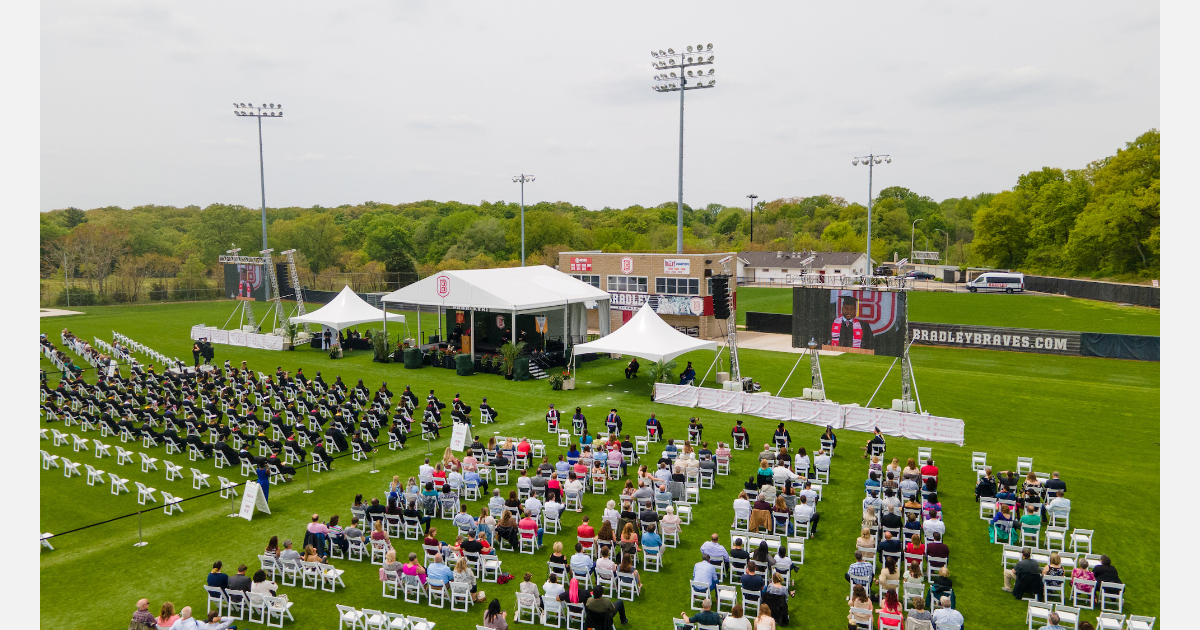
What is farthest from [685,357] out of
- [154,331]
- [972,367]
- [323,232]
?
[323,232]

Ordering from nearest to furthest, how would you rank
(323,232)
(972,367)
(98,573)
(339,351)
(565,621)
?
(565,621)
(98,573)
(972,367)
(339,351)
(323,232)

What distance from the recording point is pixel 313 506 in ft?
51.6

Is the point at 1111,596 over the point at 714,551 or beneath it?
beneath

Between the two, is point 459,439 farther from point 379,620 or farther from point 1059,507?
point 1059,507

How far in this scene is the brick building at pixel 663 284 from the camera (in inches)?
1524

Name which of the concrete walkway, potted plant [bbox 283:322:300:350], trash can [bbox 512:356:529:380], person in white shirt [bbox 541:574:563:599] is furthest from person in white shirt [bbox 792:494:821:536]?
the concrete walkway

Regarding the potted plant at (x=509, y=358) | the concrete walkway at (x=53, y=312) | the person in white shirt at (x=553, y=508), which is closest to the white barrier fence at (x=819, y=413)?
the potted plant at (x=509, y=358)

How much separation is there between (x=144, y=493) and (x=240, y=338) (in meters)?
24.9

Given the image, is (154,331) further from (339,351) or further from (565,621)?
(565,621)

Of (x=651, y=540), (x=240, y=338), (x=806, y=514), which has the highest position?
(x=240, y=338)

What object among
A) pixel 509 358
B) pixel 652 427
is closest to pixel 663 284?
pixel 509 358

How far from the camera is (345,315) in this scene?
35.2m

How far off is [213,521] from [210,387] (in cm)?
1066

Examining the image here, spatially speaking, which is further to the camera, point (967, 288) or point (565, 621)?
point (967, 288)
